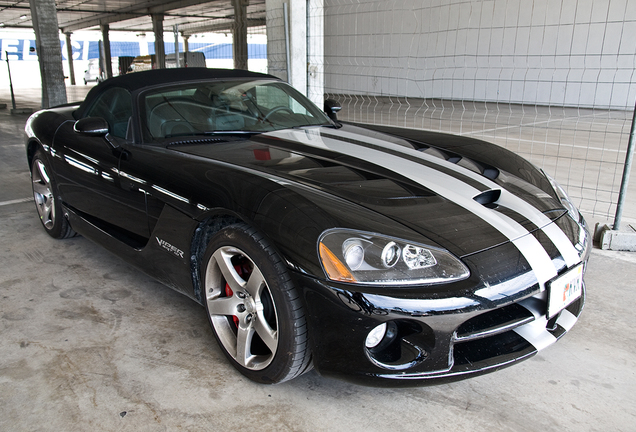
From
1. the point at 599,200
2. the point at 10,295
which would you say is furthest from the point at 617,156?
the point at 10,295

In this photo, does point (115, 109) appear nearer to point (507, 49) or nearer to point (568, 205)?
point (568, 205)

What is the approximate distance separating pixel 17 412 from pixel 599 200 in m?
4.86

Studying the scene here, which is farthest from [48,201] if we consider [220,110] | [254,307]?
[254,307]

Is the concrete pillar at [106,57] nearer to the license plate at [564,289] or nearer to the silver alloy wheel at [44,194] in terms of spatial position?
the silver alloy wheel at [44,194]

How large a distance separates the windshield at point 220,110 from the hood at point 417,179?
147mm

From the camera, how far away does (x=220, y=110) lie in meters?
2.76

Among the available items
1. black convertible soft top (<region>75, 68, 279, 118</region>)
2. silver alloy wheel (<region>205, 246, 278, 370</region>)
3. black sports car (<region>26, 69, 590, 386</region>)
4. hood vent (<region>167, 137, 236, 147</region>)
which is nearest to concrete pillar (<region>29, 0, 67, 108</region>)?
black convertible soft top (<region>75, 68, 279, 118</region>)

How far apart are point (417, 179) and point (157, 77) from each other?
164cm

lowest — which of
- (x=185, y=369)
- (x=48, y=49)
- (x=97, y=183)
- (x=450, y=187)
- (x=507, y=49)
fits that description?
(x=185, y=369)

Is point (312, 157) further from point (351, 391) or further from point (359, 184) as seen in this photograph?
point (351, 391)

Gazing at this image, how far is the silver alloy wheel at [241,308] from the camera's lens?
6.06 feet

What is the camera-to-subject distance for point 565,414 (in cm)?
178

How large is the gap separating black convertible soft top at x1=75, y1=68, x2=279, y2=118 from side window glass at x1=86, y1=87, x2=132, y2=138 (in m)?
0.04

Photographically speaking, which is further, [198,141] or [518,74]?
[518,74]
